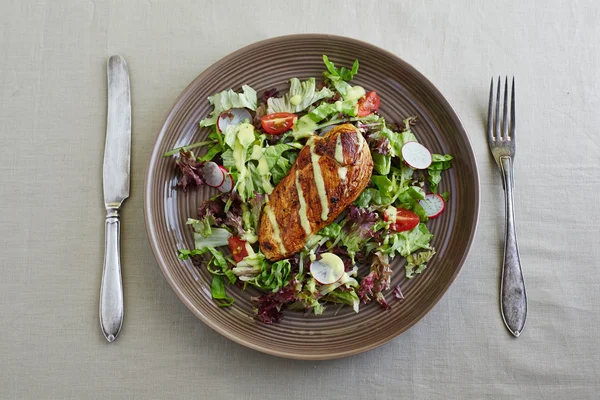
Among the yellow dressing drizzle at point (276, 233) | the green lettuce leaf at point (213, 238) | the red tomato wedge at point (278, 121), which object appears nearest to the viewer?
the yellow dressing drizzle at point (276, 233)

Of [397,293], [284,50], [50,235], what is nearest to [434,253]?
[397,293]

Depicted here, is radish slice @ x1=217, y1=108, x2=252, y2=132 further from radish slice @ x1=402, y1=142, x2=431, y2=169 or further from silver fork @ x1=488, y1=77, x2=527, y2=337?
silver fork @ x1=488, y1=77, x2=527, y2=337

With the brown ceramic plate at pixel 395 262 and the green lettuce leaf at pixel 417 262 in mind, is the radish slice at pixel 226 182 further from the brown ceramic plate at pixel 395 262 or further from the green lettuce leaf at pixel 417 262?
the green lettuce leaf at pixel 417 262

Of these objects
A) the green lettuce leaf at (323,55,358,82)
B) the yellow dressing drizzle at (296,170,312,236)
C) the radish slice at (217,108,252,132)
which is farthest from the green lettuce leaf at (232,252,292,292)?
the green lettuce leaf at (323,55,358,82)

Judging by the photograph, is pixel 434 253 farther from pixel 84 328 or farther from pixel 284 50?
pixel 84 328

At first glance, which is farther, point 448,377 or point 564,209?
point 564,209

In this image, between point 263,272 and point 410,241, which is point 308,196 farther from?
point 410,241

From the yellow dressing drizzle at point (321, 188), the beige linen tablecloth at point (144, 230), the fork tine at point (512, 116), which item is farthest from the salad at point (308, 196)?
the fork tine at point (512, 116)
